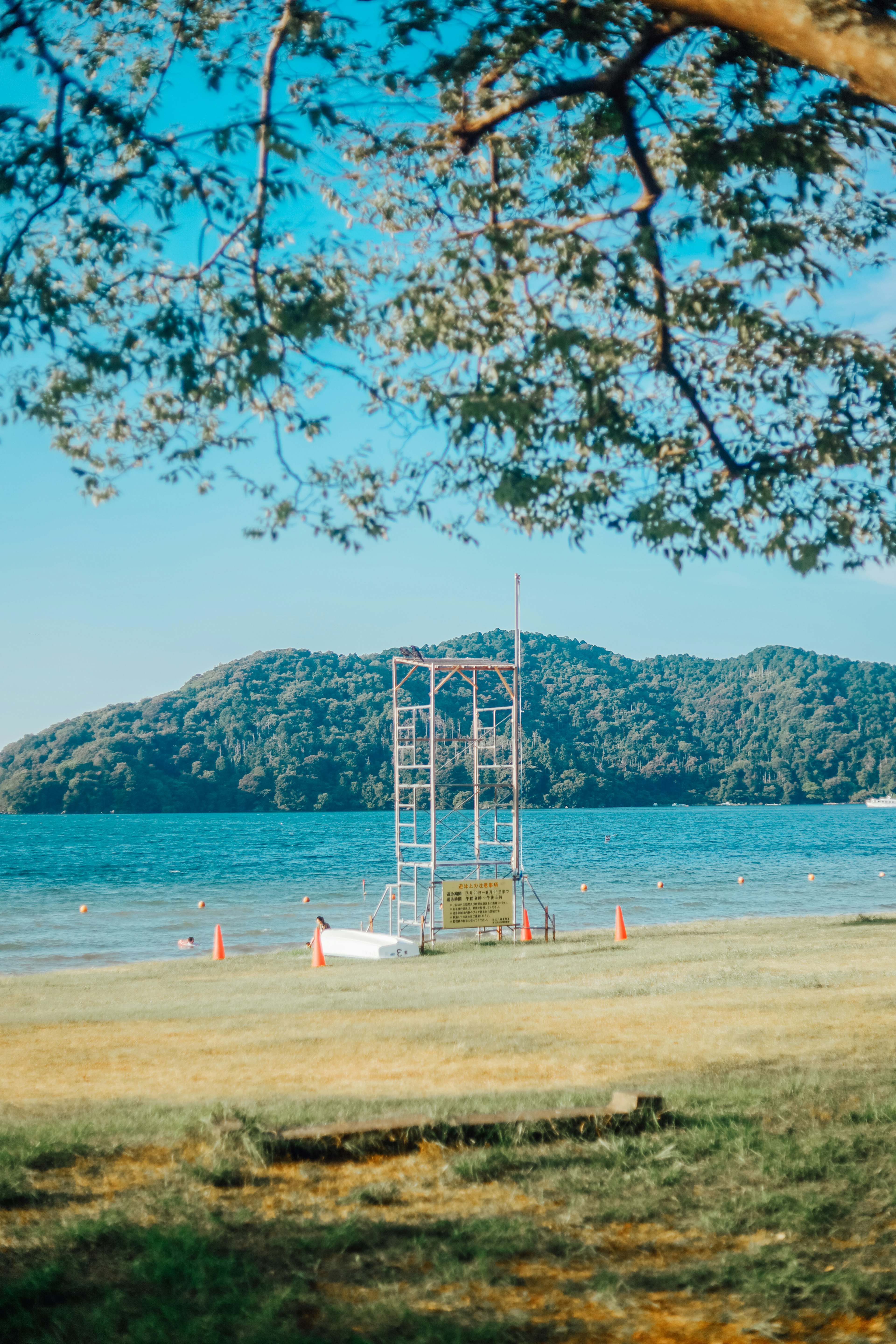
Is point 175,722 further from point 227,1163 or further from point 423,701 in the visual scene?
point 227,1163

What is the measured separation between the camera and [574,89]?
249 inches

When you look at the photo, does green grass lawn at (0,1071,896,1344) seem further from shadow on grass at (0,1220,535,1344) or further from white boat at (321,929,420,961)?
white boat at (321,929,420,961)

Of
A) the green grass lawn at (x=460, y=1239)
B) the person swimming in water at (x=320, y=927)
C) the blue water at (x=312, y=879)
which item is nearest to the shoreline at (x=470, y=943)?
the person swimming in water at (x=320, y=927)

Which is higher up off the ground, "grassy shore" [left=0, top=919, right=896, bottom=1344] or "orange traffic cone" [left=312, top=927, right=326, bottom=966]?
"grassy shore" [left=0, top=919, right=896, bottom=1344]

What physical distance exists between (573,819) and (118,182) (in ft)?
484

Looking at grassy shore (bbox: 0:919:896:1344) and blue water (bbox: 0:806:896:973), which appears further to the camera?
blue water (bbox: 0:806:896:973)

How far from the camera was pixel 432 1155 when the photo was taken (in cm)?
561

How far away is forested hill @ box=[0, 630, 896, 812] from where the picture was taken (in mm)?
133625

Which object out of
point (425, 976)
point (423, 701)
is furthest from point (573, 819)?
point (425, 976)

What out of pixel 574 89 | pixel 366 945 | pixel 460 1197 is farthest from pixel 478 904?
pixel 574 89

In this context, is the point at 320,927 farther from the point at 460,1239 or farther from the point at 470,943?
the point at 460,1239

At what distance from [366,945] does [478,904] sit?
2.54 meters

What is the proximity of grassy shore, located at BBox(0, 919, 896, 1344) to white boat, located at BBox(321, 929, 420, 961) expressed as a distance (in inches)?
481

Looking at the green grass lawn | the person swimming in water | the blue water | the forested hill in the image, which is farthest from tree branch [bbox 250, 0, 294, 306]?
the forested hill
